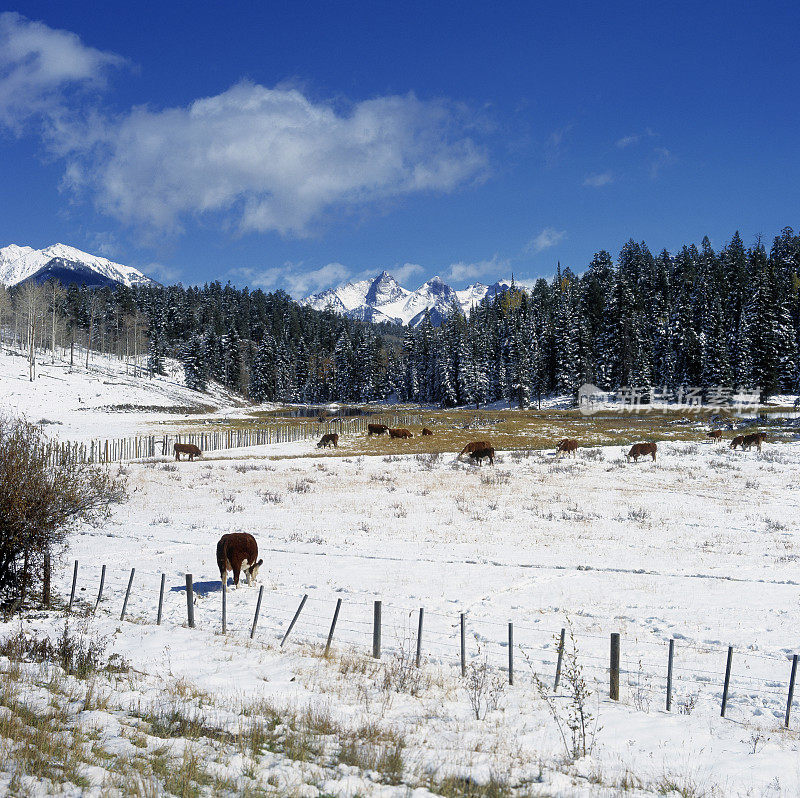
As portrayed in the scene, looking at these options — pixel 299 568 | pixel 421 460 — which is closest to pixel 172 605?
pixel 299 568

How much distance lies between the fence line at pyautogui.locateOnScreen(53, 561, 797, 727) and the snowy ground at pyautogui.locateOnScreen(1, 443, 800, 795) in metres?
0.06

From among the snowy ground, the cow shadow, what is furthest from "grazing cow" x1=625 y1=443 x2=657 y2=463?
the cow shadow

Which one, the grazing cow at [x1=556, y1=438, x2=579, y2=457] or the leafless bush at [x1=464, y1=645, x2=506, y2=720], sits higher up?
the grazing cow at [x1=556, y1=438, x2=579, y2=457]

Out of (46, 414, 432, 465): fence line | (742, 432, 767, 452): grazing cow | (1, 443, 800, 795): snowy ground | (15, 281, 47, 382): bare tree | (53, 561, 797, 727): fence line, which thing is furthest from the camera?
(15, 281, 47, 382): bare tree

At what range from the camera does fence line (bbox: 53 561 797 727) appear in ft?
28.0

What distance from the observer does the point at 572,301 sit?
4158 inches

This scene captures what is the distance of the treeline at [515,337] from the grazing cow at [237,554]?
82.1 m

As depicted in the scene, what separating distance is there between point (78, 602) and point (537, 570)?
1168 centimetres

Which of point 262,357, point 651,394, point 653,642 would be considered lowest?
point 653,642

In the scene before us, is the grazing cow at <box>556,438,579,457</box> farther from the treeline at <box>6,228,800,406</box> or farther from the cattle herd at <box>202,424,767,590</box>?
the treeline at <box>6,228,800,406</box>

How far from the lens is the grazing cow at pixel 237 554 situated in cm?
1356

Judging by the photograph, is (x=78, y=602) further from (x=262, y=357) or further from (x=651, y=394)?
(x=262, y=357)

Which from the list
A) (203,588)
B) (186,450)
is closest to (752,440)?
(186,450)

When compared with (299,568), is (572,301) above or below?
above
